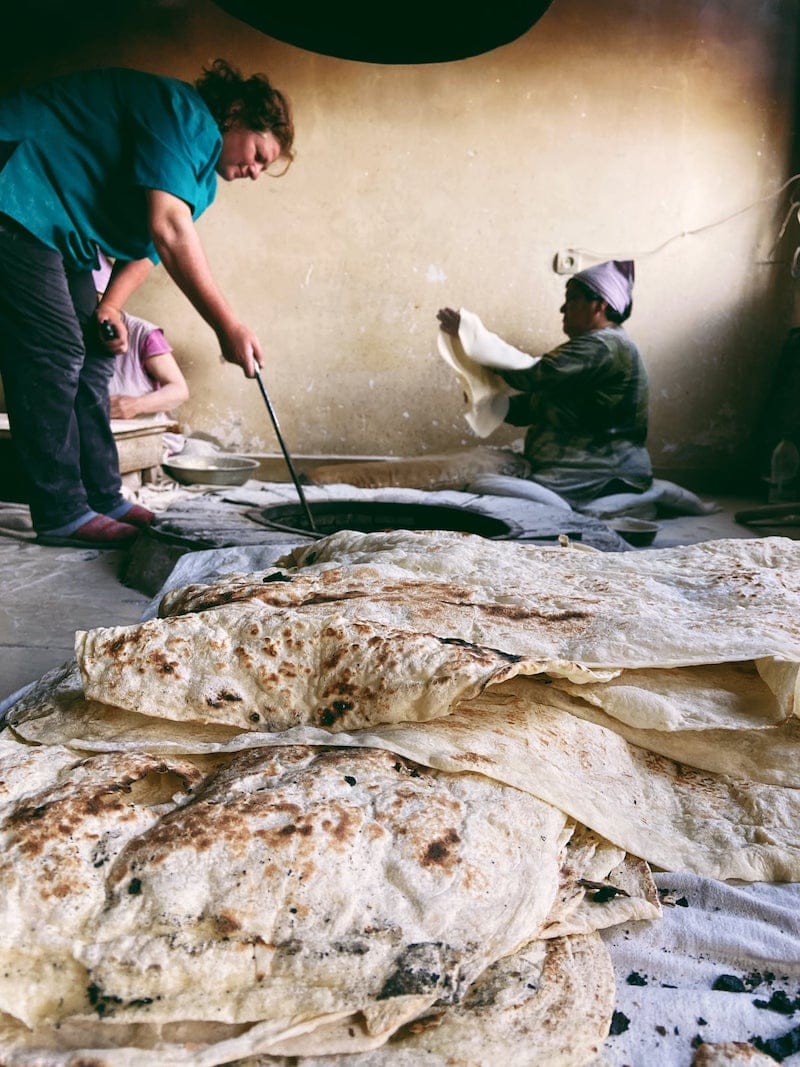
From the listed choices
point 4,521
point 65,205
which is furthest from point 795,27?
point 4,521

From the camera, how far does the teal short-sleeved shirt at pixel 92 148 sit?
3.28m

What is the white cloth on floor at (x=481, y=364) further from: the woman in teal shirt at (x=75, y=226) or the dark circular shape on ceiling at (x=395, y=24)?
the dark circular shape on ceiling at (x=395, y=24)

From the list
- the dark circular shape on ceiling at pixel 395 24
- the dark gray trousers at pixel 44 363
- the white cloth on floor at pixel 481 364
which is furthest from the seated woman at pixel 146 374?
the dark circular shape on ceiling at pixel 395 24

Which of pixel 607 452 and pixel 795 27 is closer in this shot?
pixel 607 452

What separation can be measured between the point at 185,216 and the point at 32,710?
2.69 m

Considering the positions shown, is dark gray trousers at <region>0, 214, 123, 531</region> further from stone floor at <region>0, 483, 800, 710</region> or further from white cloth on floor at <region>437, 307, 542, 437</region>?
white cloth on floor at <region>437, 307, 542, 437</region>

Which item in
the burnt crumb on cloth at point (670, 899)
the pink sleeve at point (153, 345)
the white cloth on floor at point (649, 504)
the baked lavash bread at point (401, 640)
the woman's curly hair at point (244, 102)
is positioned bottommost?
the white cloth on floor at point (649, 504)

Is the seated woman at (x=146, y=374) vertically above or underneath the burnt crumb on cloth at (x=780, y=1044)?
above

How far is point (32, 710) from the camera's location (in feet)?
3.82

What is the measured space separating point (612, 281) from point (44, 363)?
3403 millimetres

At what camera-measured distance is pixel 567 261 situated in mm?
5777

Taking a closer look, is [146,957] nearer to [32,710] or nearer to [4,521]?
[32,710]

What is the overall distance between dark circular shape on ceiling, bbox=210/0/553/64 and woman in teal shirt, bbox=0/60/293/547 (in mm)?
1416

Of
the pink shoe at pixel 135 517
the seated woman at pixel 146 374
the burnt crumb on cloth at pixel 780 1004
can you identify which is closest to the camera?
the burnt crumb on cloth at pixel 780 1004
